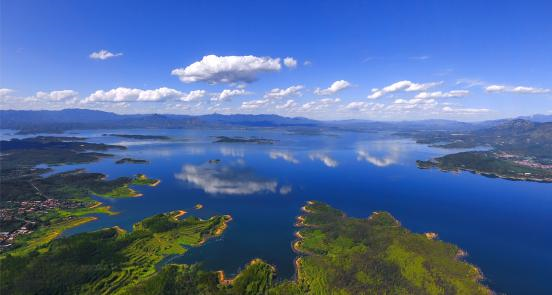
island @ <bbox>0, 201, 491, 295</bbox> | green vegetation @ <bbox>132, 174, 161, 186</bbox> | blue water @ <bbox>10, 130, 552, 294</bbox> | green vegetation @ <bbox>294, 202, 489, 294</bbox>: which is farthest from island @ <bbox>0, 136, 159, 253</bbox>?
green vegetation @ <bbox>294, 202, 489, 294</bbox>

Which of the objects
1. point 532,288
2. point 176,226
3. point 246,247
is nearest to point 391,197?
point 532,288

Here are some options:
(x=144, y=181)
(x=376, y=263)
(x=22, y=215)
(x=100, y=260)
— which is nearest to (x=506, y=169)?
(x=376, y=263)

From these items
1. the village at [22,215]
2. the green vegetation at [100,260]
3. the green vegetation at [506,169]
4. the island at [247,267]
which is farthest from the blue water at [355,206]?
the green vegetation at [506,169]

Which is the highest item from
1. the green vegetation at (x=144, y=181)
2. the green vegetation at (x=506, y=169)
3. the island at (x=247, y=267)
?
the green vegetation at (x=506, y=169)

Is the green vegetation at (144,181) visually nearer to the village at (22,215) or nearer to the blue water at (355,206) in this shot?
the blue water at (355,206)

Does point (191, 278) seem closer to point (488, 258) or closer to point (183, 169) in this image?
point (488, 258)
